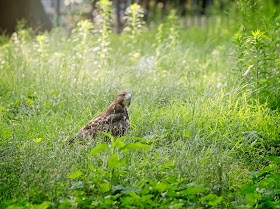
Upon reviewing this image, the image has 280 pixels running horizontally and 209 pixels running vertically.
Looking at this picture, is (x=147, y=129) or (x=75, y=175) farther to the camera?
(x=147, y=129)

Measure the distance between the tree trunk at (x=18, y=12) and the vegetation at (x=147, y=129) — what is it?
14.2 feet

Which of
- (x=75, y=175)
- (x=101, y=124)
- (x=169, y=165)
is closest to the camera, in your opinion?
(x=75, y=175)

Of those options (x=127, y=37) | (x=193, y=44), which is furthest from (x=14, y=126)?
(x=193, y=44)

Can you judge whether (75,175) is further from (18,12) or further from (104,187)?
(18,12)

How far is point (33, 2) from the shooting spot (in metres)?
12.0

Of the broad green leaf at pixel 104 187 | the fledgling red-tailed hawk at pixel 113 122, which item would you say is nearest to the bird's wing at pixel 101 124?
the fledgling red-tailed hawk at pixel 113 122

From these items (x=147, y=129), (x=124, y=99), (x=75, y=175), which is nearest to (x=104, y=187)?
(x=75, y=175)

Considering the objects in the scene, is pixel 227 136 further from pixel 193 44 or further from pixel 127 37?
pixel 193 44

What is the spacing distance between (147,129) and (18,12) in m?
8.40

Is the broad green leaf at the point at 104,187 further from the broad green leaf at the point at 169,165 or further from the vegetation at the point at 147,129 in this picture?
the broad green leaf at the point at 169,165

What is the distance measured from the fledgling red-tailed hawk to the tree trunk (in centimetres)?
773

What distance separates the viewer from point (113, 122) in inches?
167

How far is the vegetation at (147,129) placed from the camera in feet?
10.7

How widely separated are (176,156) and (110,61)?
3.46 metres
